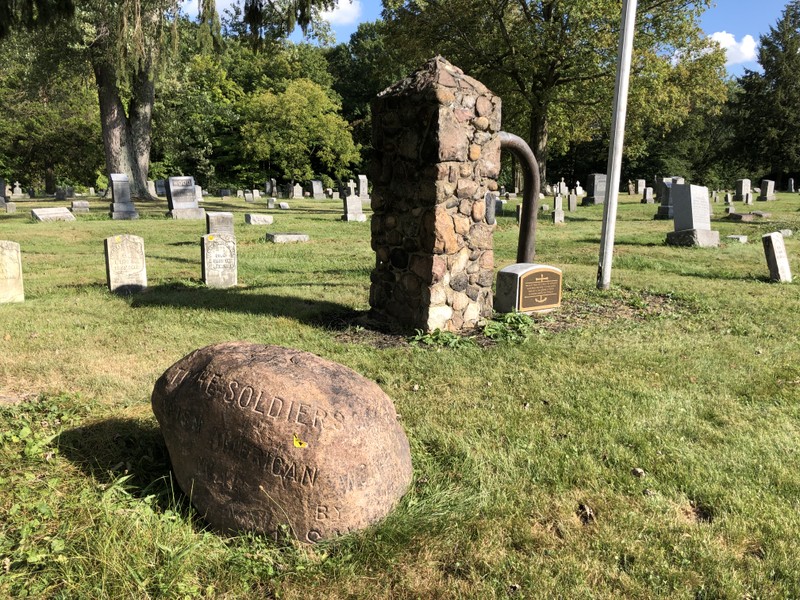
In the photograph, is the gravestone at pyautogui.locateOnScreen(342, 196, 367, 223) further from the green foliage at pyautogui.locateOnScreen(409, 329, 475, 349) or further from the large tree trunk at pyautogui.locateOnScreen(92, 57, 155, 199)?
the green foliage at pyautogui.locateOnScreen(409, 329, 475, 349)

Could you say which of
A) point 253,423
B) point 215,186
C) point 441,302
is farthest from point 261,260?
point 215,186

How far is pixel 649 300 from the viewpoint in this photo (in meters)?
7.97

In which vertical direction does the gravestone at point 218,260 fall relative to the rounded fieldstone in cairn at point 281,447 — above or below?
above

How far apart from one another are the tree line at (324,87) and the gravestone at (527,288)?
8.16m

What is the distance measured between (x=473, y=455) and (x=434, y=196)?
302 centimetres

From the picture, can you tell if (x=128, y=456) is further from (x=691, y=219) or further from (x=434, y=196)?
(x=691, y=219)

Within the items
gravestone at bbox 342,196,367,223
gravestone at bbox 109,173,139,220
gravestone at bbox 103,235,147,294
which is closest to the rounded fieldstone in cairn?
gravestone at bbox 103,235,147,294

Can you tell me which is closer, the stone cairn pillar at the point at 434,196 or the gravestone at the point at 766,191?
the stone cairn pillar at the point at 434,196

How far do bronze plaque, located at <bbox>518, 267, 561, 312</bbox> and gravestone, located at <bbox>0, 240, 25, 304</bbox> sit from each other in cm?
680

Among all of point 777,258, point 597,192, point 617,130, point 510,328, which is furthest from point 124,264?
point 597,192

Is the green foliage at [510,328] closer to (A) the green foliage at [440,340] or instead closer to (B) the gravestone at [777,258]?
(A) the green foliage at [440,340]

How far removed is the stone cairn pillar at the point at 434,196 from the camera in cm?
576

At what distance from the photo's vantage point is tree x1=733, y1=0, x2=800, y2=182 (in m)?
42.3

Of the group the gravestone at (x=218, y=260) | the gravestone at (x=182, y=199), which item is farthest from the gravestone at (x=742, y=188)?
the gravestone at (x=218, y=260)
